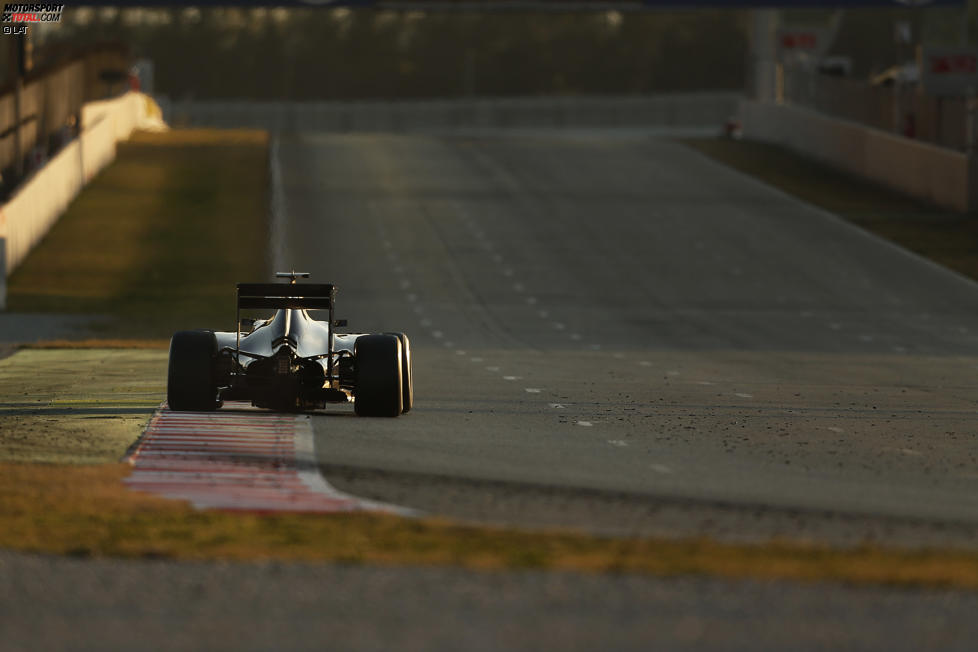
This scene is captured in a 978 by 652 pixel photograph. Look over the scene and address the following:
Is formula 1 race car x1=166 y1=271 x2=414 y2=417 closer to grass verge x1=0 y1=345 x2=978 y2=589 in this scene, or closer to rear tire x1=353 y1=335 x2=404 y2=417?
rear tire x1=353 y1=335 x2=404 y2=417

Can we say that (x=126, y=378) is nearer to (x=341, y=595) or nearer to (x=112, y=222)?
(x=341, y=595)

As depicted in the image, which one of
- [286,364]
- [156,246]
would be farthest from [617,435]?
[156,246]

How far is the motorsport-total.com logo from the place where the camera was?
37188mm

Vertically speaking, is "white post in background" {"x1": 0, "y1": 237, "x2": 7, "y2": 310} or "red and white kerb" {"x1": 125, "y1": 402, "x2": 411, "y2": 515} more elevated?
"white post in background" {"x1": 0, "y1": 237, "x2": 7, "y2": 310}

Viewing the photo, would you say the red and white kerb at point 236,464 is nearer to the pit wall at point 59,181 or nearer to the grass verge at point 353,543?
the grass verge at point 353,543

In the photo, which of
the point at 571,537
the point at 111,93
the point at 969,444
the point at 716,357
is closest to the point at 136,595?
the point at 571,537

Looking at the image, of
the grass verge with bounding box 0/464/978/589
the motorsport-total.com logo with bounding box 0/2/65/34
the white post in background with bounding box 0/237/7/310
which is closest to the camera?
the grass verge with bounding box 0/464/978/589

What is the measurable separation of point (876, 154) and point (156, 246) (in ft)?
71.7

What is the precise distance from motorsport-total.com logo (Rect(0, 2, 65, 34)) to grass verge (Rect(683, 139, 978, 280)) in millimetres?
18749

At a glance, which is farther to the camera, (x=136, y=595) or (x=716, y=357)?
(x=716, y=357)

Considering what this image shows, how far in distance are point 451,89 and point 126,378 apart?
11858 centimetres

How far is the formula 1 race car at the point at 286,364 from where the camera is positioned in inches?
590

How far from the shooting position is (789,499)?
454 inches

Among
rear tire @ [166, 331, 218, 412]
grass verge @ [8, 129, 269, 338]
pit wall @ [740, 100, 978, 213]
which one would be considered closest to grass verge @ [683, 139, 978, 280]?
pit wall @ [740, 100, 978, 213]
